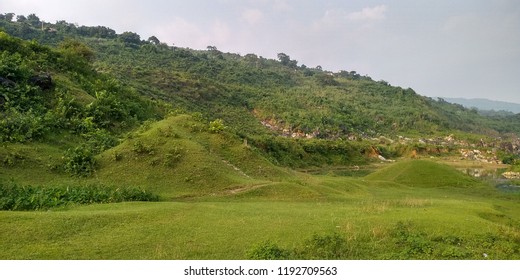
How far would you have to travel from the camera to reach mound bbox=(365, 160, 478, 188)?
35.1 m

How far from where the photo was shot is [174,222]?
41.7 feet

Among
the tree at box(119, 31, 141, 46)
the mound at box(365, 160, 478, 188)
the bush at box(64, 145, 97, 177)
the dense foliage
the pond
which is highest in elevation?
the tree at box(119, 31, 141, 46)

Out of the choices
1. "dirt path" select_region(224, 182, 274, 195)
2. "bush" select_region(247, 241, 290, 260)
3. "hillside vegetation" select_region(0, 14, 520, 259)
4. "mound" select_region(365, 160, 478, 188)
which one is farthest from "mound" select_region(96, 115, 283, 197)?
"mound" select_region(365, 160, 478, 188)

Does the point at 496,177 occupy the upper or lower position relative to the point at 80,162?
lower

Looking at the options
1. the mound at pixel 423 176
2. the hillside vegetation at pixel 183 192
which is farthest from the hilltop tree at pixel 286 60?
the mound at pixel 423 176

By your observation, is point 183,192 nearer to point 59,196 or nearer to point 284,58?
point 59,196

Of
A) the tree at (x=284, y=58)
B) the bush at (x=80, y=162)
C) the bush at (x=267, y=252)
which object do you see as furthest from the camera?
the tree at (x=284, y=58)

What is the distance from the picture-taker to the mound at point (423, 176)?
1382 inches

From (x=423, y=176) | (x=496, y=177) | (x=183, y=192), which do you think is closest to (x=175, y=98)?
(x=423, y=176)

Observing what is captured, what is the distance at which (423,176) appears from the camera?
35.9 m

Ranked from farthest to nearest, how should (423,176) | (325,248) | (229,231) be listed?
(423,176) → (229,231) → (325,248)

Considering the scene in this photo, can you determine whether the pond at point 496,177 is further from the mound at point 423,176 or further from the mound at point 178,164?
the mound at point 178,164

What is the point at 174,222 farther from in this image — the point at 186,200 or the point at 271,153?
the point at 271,153

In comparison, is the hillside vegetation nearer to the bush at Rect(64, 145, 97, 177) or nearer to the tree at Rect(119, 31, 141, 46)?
the bush at Rect(64, 145, 97, 177)
